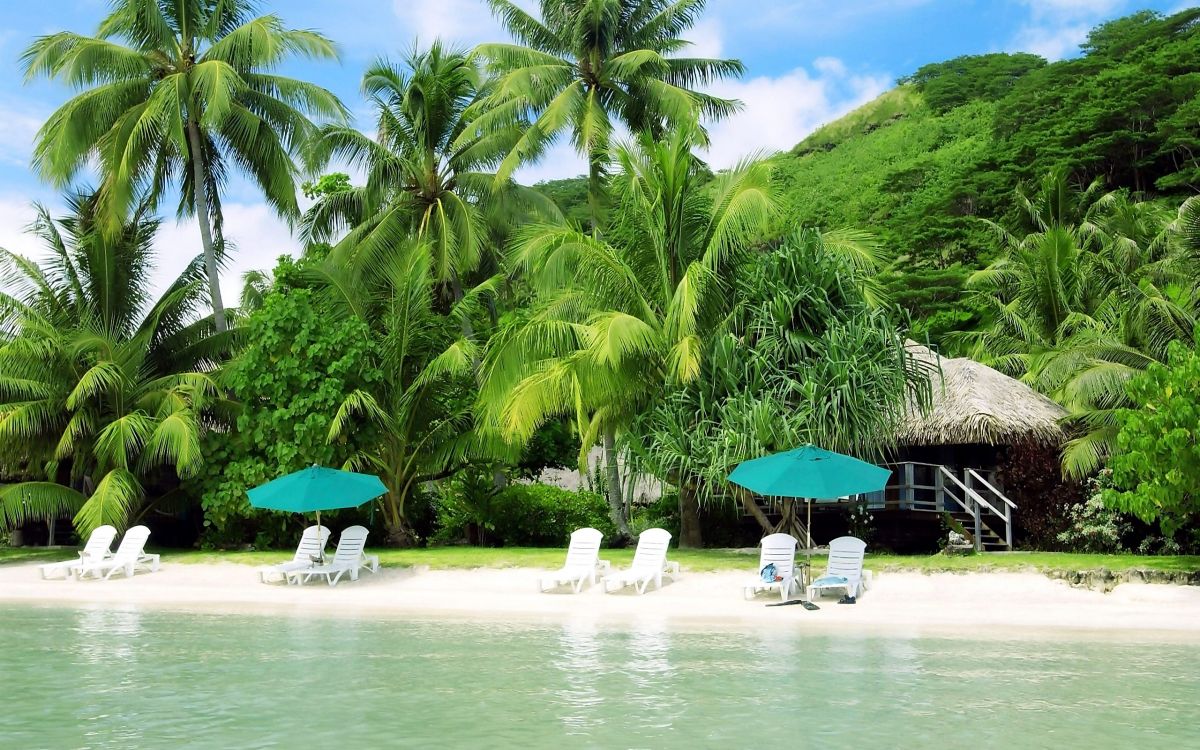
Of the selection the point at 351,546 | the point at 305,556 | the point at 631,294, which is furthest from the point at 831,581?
the point at 305,556

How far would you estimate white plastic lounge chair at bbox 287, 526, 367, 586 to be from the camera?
1640 centimetres

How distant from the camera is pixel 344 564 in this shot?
16.5 meters

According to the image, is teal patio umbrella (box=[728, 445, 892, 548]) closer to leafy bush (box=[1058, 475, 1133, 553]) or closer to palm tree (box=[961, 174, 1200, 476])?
palm tree (box=[961, 174, 1200, 476])

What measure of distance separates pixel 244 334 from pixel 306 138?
18.6 feet

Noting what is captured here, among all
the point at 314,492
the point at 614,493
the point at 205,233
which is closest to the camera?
the point at 314,492

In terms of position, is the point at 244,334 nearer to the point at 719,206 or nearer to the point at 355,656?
the point at 719,206

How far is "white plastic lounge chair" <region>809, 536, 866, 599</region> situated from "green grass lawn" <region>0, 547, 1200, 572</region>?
103 centimetres

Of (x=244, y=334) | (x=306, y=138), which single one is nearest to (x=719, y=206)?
(x=244, y=334)

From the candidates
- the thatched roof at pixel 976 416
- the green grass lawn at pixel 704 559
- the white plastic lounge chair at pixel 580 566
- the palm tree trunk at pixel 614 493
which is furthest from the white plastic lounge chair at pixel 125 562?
the thatched roof at pixel 976 416

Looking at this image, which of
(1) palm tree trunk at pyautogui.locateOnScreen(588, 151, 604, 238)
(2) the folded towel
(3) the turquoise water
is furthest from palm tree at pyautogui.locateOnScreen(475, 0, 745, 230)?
(3) the turquoise water

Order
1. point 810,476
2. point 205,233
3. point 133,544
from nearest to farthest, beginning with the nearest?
point 810,476 < point 133,544 < point 205,233

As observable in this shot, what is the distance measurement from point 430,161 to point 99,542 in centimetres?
1166

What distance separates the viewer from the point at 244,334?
21672mm

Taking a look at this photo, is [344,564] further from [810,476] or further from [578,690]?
[578,690]
